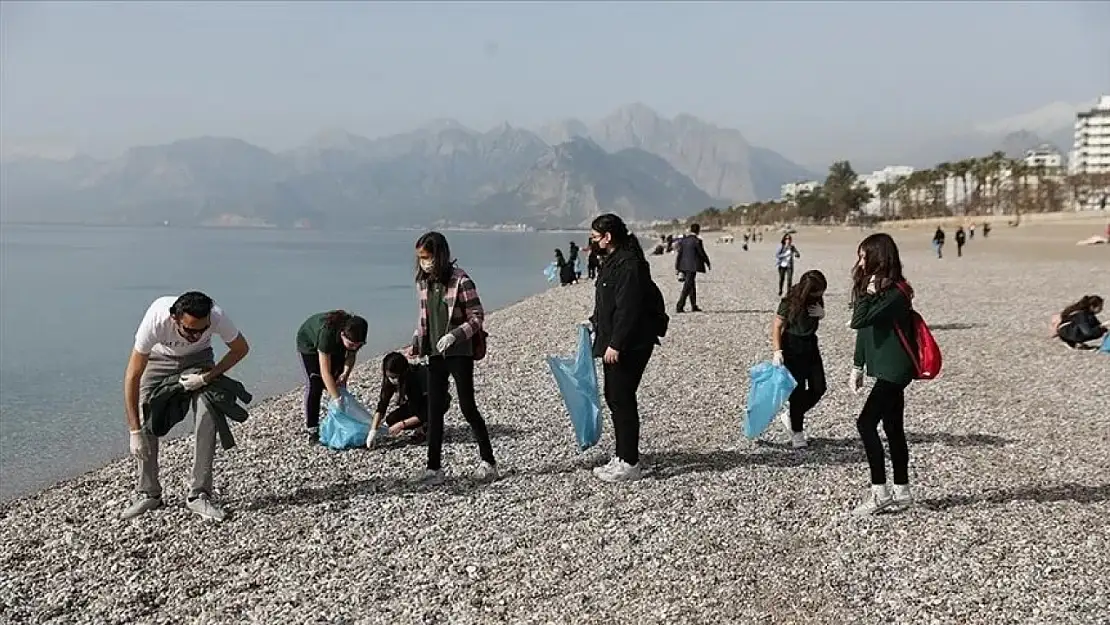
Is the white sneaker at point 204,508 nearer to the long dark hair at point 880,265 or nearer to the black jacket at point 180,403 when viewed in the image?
the black jacket at point 180,403

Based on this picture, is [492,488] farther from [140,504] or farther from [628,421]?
[140,504]

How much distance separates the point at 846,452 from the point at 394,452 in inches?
150

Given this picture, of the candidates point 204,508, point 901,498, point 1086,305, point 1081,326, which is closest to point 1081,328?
point 1081,326

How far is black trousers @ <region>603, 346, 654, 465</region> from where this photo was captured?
20.9ft

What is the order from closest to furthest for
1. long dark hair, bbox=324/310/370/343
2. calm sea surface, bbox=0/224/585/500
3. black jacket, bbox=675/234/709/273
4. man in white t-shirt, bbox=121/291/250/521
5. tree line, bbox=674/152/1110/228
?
man in white t-shirt, bbox=121/291/250/521 < long dark hair, bbox=324/310/370/343 < calm sea surface, bbox=0/224/585/500 < black jacket, bbox=675/234/709/273 < tree line, bbox=674/152/1110/228

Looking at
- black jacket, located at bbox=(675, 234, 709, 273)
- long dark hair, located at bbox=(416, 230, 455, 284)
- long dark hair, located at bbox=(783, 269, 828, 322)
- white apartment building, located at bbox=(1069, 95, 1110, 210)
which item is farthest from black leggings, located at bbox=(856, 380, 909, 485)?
white apartment building, located at bbox=(1069, 95, 1110, 210)

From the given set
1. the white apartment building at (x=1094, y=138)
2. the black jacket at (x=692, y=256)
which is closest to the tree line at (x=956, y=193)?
the white apartment building at (x=1094, y=138)

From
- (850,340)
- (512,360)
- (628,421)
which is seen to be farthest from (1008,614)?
(850,340)

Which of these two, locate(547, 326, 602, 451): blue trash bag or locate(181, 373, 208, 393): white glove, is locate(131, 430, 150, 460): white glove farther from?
locate(547, 326, 602, 451): blue trash bag

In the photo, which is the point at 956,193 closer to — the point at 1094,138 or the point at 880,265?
the point at 1094,138

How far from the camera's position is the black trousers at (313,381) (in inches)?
302

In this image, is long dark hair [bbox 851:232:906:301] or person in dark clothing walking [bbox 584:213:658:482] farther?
person in dark clothing walking [bbox 584:213:658:482]

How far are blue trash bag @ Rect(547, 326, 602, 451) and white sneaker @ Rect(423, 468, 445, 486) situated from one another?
1.18 m

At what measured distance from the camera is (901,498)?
5949 millimetres
